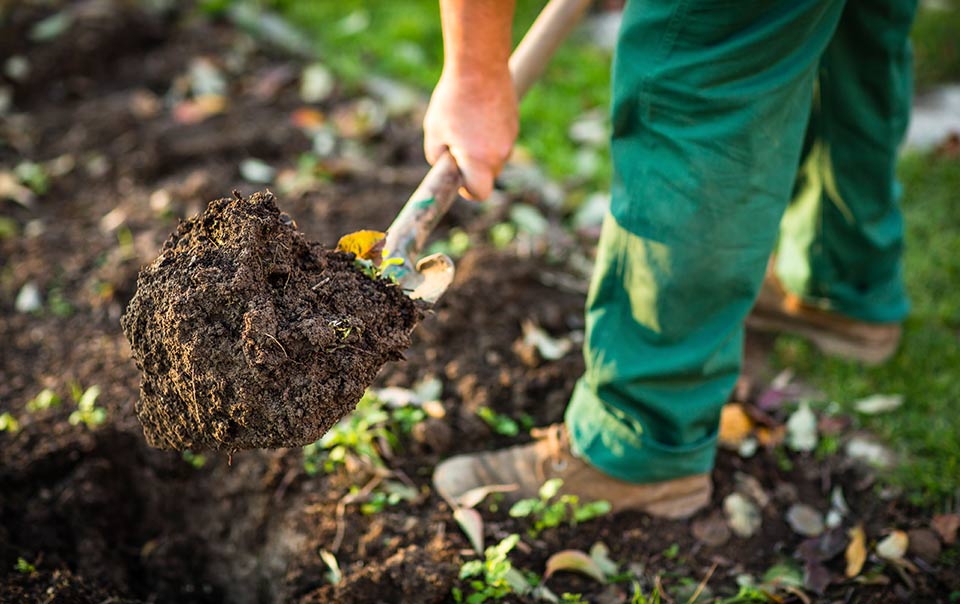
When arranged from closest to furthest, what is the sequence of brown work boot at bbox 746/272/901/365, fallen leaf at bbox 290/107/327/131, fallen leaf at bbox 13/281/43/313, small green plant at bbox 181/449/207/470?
small green plant at bbox 181/449/207/470
brown work boot at bbox 746/272/901/365
fallen leaf at bbox 13/281/43/313
fallen leaf at bbox 290/107/327/131

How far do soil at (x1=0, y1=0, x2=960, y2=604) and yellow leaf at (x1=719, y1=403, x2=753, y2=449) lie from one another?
40 millimetres

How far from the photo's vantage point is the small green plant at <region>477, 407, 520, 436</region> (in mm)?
2217

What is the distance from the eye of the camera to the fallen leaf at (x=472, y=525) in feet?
6.16

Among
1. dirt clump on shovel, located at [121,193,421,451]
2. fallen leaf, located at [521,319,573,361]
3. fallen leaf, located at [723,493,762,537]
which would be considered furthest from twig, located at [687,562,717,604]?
dirt clump on shovel, located at [121,193,421,451]

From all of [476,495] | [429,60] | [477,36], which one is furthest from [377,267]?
[429,60]

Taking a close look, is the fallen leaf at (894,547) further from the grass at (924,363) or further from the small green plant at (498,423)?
the small green plant at (498,423)

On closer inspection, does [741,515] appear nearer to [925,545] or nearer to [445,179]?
[925,545]

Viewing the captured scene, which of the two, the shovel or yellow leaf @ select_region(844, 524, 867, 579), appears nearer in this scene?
the shovel

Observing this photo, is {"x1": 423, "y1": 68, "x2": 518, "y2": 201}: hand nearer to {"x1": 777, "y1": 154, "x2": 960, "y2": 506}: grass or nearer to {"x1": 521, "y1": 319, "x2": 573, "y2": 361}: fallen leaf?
{"x1": 521, "y1": 319, "x2": 573, "y2": 361}: fallen leaf

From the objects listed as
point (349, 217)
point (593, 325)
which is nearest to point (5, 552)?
point (593, 325)

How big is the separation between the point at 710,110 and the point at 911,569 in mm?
1136

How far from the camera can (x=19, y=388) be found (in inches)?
92.2

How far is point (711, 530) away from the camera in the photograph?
6.61ft

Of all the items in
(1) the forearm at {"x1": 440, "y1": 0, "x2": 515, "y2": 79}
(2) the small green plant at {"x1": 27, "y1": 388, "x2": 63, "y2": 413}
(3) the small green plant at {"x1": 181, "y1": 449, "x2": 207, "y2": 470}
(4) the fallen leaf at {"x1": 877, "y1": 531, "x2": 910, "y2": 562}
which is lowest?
(3) the small green plant at {"x1": 181, "y1": 449, "x2": 207, "y2": 470}
